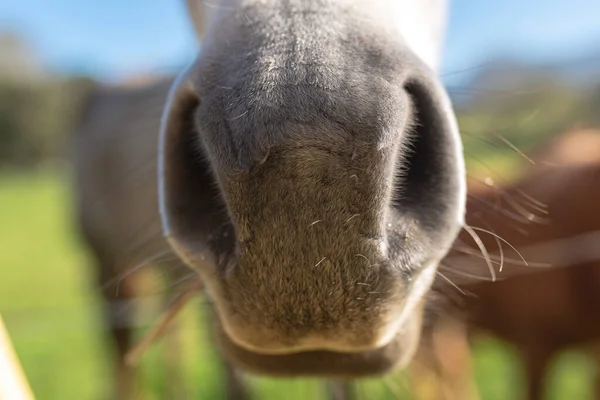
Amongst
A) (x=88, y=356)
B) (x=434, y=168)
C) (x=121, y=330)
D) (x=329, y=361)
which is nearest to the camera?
(x=434, y=168)

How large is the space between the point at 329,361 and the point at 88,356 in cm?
371

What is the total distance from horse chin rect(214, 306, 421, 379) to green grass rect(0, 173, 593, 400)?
1.32 ft

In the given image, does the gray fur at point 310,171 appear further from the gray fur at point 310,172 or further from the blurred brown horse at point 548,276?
the blurred brown horse at point 548,276

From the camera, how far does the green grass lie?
316 centimetres

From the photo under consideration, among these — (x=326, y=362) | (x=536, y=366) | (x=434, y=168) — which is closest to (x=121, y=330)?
(x=536, y=366)

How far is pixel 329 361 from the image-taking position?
1.03 metres

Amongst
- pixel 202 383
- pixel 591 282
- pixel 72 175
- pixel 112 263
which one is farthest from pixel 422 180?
pixel 72 175

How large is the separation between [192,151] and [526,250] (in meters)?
1.86

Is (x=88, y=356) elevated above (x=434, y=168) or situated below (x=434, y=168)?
below

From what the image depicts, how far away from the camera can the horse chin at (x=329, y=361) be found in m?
1.02

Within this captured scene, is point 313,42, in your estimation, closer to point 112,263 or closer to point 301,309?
point 301,309

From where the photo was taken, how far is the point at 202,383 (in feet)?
12.5

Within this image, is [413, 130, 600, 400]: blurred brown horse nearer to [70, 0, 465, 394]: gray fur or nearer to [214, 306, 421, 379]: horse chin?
[214, 306, 421, 379]: horse chin

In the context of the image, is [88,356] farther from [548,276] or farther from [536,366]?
[548,276]
